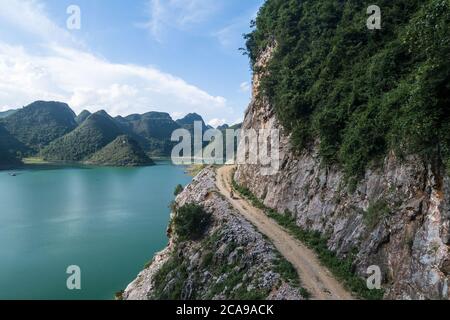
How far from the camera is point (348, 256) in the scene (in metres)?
16.0

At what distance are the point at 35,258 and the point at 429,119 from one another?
38366mm

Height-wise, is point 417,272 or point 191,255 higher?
point 417,272

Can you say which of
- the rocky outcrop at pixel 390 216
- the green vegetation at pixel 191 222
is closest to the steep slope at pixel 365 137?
the rocky outcrop at pixel 390 216

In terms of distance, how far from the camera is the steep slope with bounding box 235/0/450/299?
39.3ft

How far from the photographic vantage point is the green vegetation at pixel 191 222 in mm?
24281

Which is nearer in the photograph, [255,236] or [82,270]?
[255,236]

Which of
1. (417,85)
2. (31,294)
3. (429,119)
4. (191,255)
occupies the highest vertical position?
(417,85)

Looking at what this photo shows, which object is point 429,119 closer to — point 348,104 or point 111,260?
A: point 348,104

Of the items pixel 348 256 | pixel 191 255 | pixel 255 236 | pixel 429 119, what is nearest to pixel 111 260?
pixel 191 255

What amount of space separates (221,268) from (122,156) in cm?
13602

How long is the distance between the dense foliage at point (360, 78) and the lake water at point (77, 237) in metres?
21.7

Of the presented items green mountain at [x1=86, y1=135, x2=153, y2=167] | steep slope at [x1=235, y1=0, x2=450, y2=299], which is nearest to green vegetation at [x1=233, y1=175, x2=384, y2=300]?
steep slope at [x1=235, y1=0, x2=450, y2=299]

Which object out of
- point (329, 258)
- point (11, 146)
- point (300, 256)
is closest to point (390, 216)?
point (329, 258)
